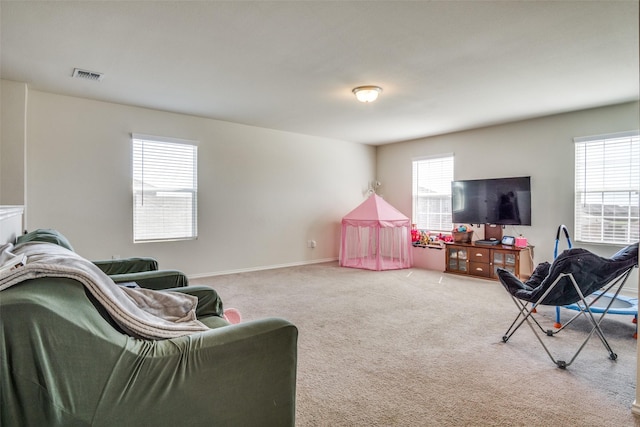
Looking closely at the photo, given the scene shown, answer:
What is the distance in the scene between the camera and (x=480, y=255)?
5.19 meters

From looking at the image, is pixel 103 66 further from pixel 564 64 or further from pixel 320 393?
pixel 564 64

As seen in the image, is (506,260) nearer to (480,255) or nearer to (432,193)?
(480,255)

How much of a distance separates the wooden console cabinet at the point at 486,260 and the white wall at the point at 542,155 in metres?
0.37

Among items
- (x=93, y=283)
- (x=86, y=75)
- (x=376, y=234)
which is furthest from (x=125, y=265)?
(x=376, y=234)

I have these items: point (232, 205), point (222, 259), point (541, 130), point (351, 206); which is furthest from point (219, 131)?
point (541, 130)

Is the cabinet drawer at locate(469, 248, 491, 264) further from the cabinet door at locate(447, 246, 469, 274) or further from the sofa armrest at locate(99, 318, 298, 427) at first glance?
the sofa armrest at locate(99, 318, 298, 427)

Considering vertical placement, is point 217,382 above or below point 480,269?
above

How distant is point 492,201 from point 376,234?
1.96 metres

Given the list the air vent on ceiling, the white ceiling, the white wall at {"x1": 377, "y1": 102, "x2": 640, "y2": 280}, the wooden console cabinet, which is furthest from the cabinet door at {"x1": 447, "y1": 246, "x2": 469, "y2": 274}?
the air vent on ceiling

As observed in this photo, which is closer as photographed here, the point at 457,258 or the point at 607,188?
the point at 607,188

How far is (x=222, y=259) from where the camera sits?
17.5ft

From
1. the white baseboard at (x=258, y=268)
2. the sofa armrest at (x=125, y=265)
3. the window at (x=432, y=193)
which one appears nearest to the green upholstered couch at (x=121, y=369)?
the sofa armrest at (x=125, y=265)

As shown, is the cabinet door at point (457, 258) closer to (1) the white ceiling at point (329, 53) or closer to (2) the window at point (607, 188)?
(2) the window at point (607, 188)

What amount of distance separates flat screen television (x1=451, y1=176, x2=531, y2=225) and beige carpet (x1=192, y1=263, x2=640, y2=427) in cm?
143
